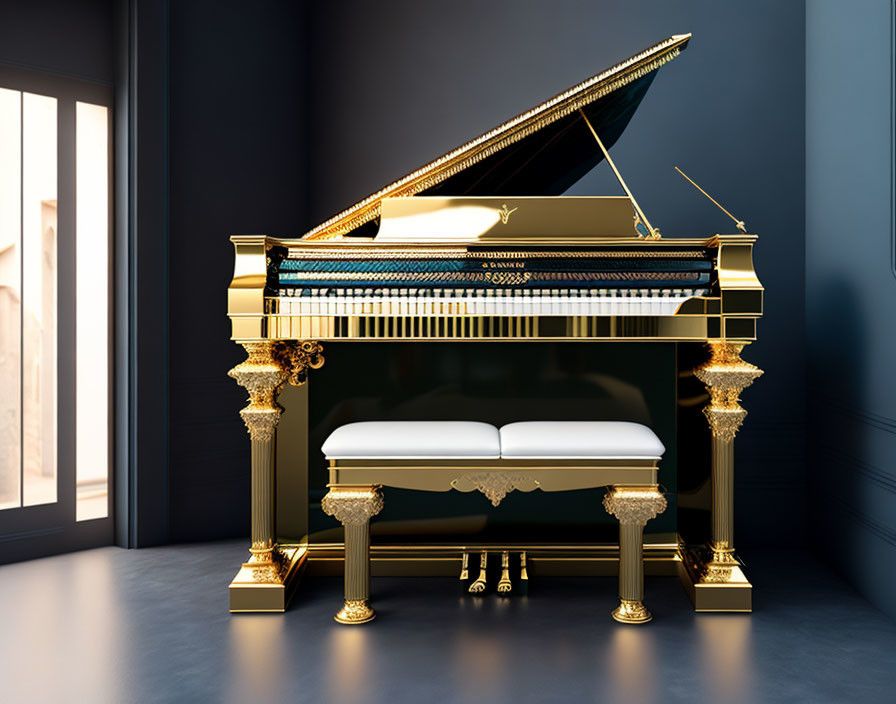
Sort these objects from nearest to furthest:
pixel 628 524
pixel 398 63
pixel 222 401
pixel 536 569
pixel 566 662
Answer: pixel 566 662 < pixel 628 524 < pixel 536 569 < pixel 222 401 < pixel 398 63

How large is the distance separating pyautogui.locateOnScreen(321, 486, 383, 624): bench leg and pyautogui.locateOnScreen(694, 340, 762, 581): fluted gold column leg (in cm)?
120

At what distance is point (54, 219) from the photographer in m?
3.31

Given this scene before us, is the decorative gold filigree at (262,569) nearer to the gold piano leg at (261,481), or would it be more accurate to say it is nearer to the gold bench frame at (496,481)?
the gold piano leg at (261,481)

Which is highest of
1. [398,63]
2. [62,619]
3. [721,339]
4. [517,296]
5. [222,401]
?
[398,63]

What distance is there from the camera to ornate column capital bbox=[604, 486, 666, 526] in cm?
230

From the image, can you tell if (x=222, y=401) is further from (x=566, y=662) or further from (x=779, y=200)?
(x=779, y=200)

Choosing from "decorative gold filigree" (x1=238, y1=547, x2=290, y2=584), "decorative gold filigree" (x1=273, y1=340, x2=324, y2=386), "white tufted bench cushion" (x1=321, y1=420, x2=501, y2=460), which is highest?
"decorative gold filigree" (x1=273, y1=340, x2=324, y2=386)

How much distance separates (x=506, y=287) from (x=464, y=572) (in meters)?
1.16

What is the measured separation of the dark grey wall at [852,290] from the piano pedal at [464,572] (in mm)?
1524

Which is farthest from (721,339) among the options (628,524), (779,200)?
(779,200)

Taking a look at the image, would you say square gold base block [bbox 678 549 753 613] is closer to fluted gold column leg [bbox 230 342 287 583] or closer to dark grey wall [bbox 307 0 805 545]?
dark grey wall [bbox 307 0 805 545]

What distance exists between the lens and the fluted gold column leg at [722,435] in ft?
8.00

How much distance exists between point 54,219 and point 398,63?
6.29 ft

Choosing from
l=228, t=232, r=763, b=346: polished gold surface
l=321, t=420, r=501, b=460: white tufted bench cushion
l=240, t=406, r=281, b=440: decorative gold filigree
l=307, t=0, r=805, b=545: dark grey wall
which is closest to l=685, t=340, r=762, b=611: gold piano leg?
l=228, t=232, r=763, b=346: polished gold surface
